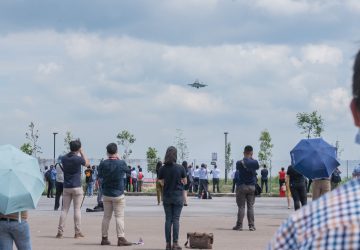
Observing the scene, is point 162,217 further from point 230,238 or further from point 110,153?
point 110,153

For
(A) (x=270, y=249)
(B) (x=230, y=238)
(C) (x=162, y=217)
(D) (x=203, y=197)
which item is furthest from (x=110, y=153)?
(D) (x=203, y=197)

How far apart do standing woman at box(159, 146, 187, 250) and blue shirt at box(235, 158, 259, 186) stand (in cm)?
413

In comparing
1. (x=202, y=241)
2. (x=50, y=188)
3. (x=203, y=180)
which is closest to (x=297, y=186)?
(x=202, y=241)

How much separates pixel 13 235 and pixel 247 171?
9951 mm

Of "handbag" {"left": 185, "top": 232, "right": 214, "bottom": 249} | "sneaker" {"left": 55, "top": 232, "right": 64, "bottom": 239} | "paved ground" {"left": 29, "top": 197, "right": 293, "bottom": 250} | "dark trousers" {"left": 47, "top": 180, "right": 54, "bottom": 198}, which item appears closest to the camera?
"handbag" {"left": 185, "top": 232, "right": 214, "bottom": 249}

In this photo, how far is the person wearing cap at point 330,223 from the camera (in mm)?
1786

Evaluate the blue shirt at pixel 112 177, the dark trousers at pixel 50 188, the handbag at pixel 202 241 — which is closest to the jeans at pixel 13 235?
the blue shirt at pixel 112 177

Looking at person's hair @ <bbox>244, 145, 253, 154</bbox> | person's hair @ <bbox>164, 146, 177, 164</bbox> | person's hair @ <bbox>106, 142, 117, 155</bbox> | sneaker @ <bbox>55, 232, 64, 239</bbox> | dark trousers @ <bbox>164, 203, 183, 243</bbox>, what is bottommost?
sneaker @ <bbox>55, 232, 64, 239</bbox>

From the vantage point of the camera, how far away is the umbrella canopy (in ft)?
23.9

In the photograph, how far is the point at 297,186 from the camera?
1794 centimetres

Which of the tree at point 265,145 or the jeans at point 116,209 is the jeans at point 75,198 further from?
the tree at point 265,145

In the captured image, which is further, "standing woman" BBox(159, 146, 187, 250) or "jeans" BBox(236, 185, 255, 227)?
"jeans" BBox(236, 185, 255, 227)

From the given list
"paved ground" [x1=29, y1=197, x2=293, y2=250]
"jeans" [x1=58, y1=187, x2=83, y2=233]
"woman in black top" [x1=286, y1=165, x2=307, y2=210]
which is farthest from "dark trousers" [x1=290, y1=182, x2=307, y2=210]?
"jeans" [x1=58, y1=187, x2=83, y2=233]

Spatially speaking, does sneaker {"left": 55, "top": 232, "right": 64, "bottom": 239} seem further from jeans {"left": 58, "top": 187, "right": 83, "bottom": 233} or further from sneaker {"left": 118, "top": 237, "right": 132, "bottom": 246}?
sneaker {"left": 118, "top": 237, "right": 132, "bottom": 246}
